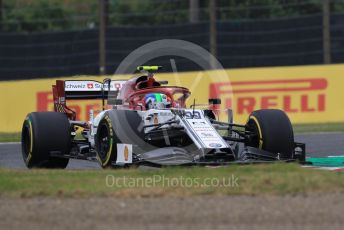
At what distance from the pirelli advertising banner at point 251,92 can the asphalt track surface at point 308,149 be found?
2.92 m

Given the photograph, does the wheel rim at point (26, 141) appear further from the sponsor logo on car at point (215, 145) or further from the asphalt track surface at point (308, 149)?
the sponsor logo on car at point (215, 145)

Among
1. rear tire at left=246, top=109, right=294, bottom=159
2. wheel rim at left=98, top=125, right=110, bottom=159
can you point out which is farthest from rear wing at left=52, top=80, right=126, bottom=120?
rear tire at left=246, top=109, right=294, bottom=159

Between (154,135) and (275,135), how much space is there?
165cm

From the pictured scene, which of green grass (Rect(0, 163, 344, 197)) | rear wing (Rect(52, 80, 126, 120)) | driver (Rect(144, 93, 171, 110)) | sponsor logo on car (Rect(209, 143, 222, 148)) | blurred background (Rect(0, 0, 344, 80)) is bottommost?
green grass (Rect(0, 163, 344, 197))

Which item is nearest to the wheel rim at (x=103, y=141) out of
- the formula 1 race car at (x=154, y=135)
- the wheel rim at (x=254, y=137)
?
the formula 1 race car at (x=154, y=135)

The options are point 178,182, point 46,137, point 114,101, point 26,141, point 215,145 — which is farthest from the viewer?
point 114,101

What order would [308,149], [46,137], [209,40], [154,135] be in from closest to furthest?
1. [154,135]
2. [46,137]
3. [308,149]
4. [209,40]

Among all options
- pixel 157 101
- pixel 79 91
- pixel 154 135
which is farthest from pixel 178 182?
pixel 79 91

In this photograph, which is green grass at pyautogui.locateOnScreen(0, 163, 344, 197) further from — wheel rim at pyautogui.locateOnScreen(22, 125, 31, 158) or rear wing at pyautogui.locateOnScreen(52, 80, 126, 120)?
rear wing at pyautogui.locateOnScreen(52, 80, 126, 120)

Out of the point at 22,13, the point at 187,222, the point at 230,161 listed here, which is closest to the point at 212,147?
the point at 230,161

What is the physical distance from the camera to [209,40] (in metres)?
22.3

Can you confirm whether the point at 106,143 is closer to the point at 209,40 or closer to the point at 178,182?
the point at 178,182

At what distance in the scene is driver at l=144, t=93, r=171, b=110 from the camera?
12.2 meters

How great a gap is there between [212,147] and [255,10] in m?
13.2
